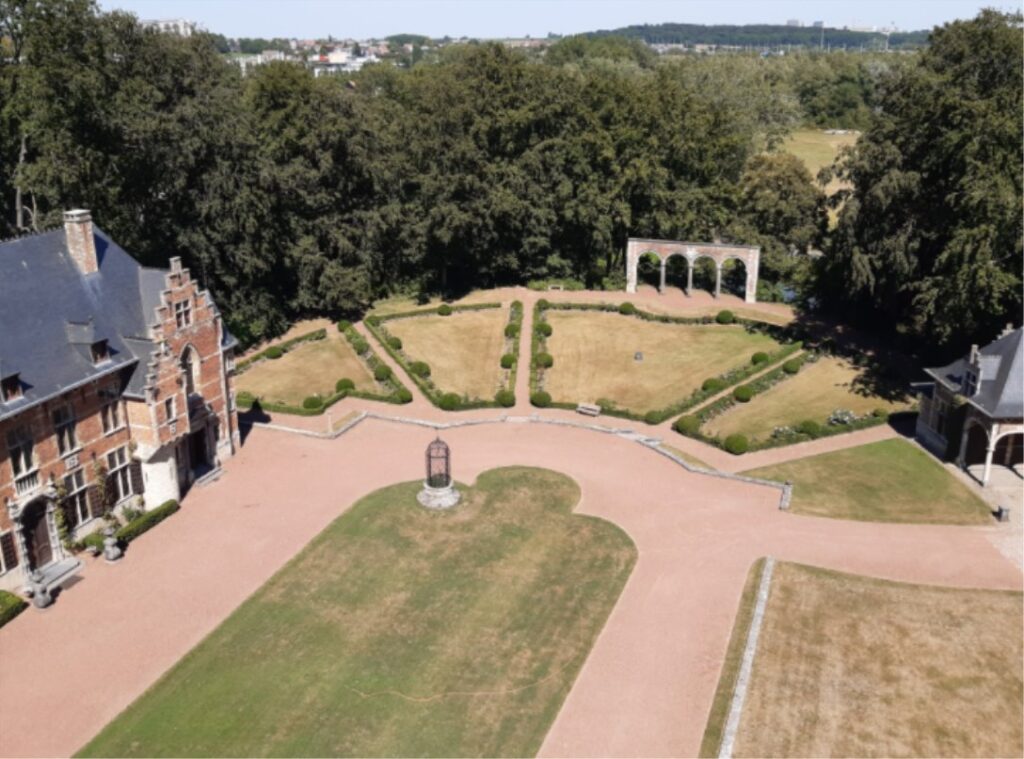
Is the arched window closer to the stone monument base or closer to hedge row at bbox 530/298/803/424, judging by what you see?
the stone monument base

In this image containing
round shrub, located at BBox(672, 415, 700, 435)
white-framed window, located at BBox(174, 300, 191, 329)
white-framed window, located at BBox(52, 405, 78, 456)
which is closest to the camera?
white-framed window, located at BBox(52, 405, 78, 456)

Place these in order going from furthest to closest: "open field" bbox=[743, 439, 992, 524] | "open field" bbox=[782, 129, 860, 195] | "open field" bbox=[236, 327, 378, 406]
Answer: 1. "open field" bbox=[782, 129, 860, 195]
2. "open field" bbox=[236, 327, 378, 406]
3. "open field" bbox=[743, 439, 992, 524]

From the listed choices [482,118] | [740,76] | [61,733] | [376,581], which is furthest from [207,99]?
[740,76]

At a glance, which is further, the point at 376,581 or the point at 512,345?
the point at 512,345

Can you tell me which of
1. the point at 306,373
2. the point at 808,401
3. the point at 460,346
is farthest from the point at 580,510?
the point at 306,373

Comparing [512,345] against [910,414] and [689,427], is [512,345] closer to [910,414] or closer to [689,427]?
[689,427]

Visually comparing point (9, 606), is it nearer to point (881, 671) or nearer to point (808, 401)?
point (881, 671)

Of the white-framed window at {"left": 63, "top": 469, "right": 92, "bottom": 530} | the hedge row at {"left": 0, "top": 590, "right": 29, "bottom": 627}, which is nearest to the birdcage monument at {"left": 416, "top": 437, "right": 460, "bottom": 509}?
the white-framed window at {"left": 63, "top": 469, "right": 92, "bottom": 530}
